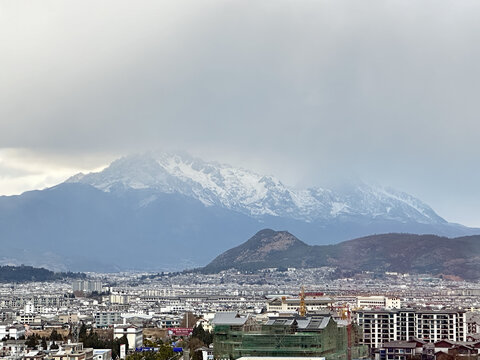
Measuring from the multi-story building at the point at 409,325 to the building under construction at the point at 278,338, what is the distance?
64.7 ft

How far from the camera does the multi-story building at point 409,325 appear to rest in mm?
118625

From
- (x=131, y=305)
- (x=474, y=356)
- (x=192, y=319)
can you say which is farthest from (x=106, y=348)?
(x=131, y=305)

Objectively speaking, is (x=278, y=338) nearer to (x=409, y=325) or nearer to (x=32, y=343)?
(x=32, y=343)

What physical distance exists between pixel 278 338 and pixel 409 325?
29677 millimetres

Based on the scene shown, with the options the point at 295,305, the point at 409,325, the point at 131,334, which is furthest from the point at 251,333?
the point at 295,305

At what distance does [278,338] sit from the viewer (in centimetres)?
9275

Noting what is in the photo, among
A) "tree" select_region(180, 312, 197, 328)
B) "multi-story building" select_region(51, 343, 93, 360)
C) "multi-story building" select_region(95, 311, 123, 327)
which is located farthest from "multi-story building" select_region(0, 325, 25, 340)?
"multi-story building" select_region(51, 343, 93, 360)

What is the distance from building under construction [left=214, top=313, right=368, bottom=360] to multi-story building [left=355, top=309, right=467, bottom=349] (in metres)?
19.7

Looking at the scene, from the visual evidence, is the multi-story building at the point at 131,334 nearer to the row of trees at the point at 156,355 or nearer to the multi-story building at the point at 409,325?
the row of trees at the point at 156,355

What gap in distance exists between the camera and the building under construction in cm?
9219

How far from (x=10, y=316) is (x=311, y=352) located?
83713mm

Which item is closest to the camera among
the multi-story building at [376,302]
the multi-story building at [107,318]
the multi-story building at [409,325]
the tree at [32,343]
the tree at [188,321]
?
the tree at [32,343]

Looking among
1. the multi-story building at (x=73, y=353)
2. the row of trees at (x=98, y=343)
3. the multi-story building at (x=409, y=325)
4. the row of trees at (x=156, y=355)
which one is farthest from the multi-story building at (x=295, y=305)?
the multi-story building at (x=73, y=353)

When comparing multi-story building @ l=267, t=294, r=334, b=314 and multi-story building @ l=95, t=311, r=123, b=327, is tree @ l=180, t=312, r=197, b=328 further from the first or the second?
multi-story building @ l=267, t=294, r=334, b=314
